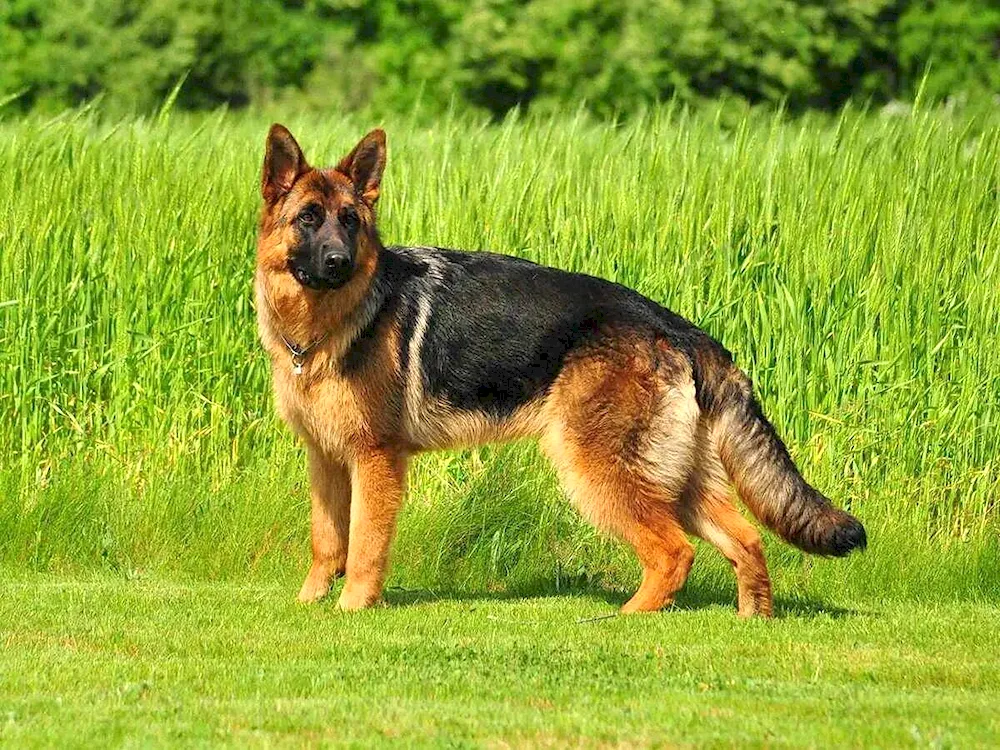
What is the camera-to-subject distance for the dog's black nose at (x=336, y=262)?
7.30 m

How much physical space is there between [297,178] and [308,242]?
36 centimetres

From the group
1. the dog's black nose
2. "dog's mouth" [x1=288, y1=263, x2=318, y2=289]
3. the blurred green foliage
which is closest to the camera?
the dog's black nose

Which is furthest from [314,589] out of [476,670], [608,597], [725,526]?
[725,526]

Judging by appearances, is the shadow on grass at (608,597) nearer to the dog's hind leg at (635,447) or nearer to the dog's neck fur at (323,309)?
the dog's hind leg at (635,447)

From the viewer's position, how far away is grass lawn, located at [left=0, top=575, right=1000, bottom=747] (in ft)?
17.5


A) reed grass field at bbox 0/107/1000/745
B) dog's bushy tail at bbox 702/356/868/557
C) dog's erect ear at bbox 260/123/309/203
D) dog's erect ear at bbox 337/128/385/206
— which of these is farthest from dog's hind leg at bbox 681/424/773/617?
dog's erect ear at bbox 260/123/309/203

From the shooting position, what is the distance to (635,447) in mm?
7570

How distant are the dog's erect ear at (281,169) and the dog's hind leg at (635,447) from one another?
5.37ft

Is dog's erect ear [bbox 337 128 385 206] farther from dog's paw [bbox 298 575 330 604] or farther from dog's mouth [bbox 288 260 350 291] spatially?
dog's paw [bbox 298 575 330 604]

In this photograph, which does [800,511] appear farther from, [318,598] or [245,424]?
[245,424]

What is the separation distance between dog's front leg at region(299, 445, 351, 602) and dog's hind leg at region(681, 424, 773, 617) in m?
1.70

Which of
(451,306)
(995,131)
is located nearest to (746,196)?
(995,131)

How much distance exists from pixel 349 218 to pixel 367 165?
1.25ft

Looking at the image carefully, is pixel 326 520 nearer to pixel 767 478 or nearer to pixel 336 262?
pixel 336 262
